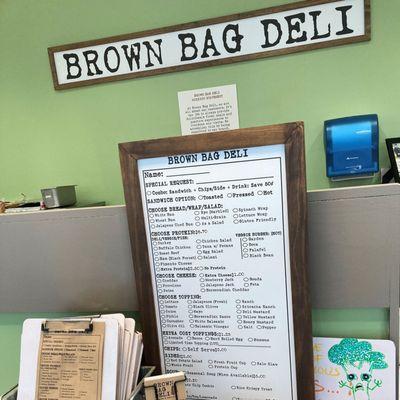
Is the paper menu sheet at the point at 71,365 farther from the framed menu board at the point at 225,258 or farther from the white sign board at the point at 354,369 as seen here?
the white sign board at the point at 354,369

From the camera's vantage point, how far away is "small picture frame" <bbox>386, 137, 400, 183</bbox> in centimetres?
128

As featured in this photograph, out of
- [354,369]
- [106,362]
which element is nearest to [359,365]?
[354,369]

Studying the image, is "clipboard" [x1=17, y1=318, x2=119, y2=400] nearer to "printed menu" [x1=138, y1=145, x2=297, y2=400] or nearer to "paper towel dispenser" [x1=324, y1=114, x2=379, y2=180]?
"printed menu" [x1=138, y1=145, x2=297, y2=400]

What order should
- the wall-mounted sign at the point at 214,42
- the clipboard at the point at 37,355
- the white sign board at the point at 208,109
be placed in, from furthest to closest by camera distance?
the white sign board at the point at 208,109 → the wall-mounted sign at the point at 214,42 → the clipboard at the point at 37,355

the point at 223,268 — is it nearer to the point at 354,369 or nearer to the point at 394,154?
the point at 354,369

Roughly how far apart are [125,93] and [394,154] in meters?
1.21

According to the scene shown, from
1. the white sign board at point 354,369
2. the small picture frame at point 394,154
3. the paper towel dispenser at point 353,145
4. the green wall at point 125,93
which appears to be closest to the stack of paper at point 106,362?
the white sign board at point 354,369

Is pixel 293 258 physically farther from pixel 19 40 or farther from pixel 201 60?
pixel 19 40

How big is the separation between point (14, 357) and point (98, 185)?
828 millimetres

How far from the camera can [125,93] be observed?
1456 mm

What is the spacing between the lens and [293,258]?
2.19 feet

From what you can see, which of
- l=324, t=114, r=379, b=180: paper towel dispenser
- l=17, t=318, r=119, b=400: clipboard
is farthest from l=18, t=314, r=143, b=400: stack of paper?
l=324, t=114, r=379, b=180: paper towel dispenser

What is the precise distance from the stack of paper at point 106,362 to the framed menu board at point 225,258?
86mm

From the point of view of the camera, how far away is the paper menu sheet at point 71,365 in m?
0.66
